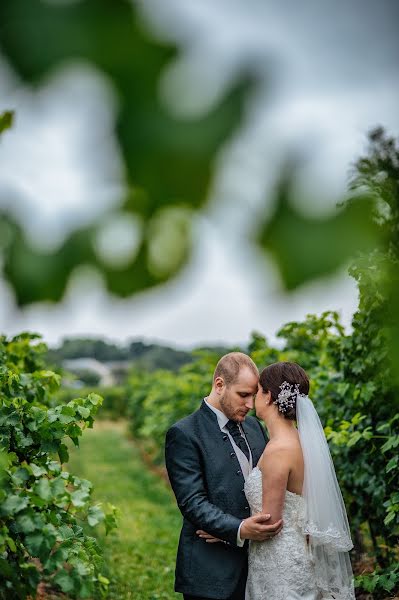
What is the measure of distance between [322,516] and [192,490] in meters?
0.73

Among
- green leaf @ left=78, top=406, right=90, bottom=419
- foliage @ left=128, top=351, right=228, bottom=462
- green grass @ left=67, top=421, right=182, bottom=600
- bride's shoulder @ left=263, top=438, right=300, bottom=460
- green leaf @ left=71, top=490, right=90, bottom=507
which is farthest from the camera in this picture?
foliage @ left=128, top=351, right=228, bottom=462

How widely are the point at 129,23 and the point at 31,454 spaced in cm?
284

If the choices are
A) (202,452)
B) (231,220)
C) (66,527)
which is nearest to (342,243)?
(231,220)

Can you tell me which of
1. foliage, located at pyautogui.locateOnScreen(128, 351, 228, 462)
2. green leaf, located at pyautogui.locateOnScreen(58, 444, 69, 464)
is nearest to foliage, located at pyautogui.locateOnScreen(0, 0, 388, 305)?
green leaf, located at pyautogui.locateOnScreen(58, 444, 69, 464)

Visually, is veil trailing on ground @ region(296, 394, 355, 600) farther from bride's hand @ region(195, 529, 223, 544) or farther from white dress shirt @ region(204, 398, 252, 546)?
bride's hand @ region(195, 529, 223, 544)

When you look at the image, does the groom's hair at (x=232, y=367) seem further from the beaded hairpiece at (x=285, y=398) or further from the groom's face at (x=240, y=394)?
the beaded hairpiece at (x=285, y=398)

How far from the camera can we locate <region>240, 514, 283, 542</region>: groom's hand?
3.22m

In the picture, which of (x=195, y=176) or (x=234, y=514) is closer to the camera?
A: (x=195, y=176)

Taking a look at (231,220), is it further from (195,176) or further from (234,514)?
(234,514)

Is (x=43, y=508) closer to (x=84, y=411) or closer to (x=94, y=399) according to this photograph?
(x=84, y=411)

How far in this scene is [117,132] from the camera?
0.83 meters

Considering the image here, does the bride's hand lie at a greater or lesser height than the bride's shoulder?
lesser

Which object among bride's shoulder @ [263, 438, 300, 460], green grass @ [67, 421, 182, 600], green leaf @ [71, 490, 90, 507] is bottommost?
green grass @ [67, 421, 182, 600]

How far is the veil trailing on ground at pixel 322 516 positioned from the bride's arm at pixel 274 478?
0.69 ft
